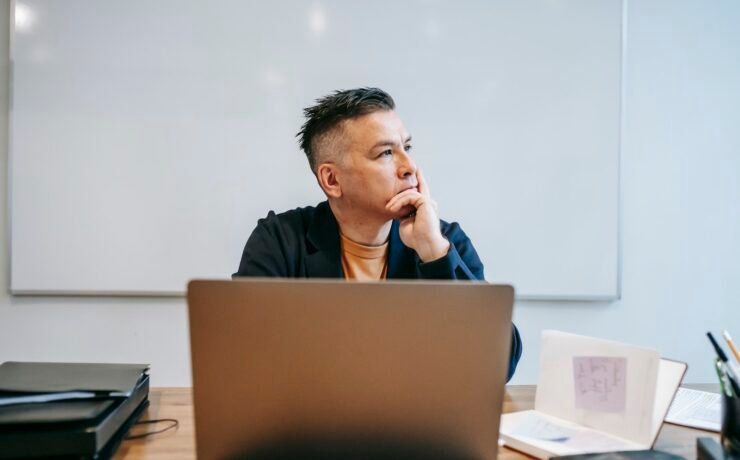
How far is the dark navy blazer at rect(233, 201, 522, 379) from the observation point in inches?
51.4

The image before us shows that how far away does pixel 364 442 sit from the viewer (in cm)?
60

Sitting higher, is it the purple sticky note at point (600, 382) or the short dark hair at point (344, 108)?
the short dark hair at point (344, 108)

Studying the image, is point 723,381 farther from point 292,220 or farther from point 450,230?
point 292,220

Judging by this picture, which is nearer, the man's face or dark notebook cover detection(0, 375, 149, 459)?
dark notebook cover detection(0, 375, 149, 459)

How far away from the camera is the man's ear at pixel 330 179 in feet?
4.62

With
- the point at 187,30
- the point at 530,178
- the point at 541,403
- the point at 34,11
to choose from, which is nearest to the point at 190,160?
the point at 187,30

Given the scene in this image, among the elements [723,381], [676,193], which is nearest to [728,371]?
[723,381]

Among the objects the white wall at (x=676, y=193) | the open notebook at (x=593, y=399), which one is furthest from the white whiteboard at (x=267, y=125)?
the open notebook at (x=593, y=399)

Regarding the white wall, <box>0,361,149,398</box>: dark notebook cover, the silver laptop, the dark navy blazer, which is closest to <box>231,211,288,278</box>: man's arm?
the dark navy blazer

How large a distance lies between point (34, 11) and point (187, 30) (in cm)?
54

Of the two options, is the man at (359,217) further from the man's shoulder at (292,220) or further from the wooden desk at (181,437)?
the wooden desk at (181,437)

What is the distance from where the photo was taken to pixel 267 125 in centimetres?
195

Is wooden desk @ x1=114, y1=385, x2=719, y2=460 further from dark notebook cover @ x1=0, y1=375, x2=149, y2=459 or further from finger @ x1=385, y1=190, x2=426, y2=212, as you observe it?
finger @ x1=385, y1=190, x2=426, y2=212

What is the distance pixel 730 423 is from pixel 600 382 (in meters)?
0.17
